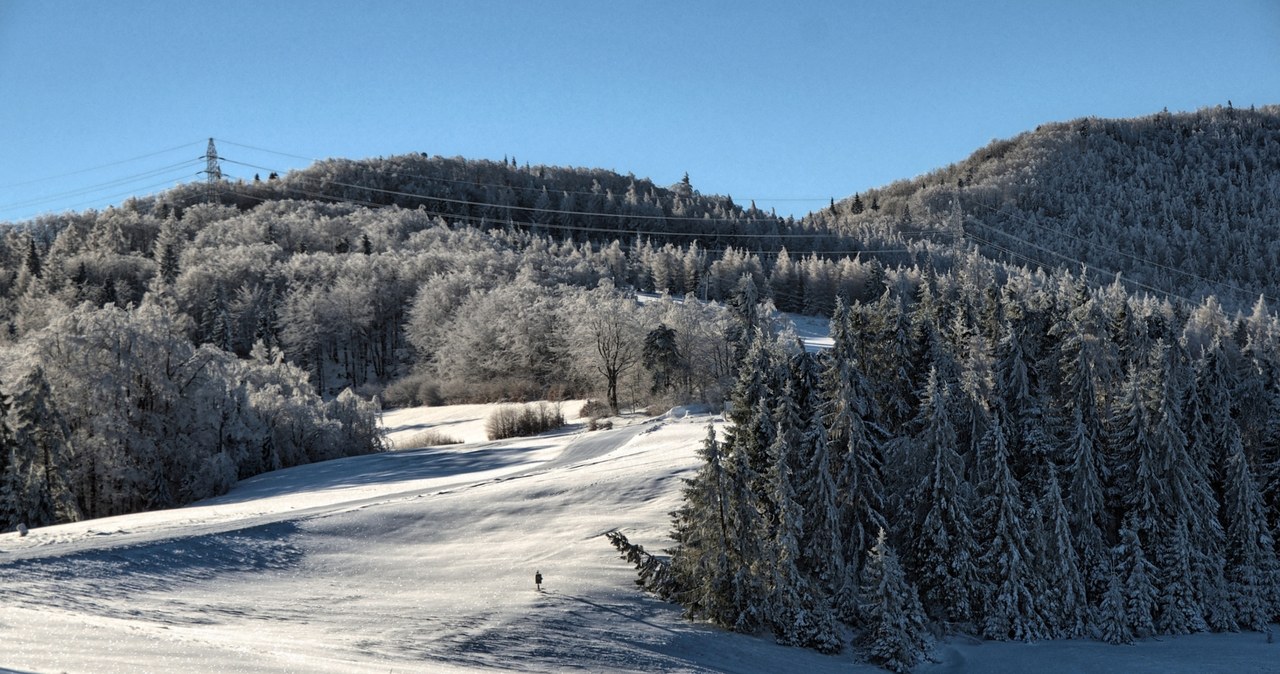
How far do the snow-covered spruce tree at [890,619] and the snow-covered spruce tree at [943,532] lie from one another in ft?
9.58

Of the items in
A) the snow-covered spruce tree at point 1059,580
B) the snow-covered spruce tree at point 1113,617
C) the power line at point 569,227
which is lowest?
the snow-covered spruce tree at point 1113,617

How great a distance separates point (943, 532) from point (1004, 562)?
261 cm

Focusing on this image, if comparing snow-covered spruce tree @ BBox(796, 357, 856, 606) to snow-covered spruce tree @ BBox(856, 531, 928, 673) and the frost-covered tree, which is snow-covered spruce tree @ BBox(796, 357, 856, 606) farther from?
the frost-covered tree

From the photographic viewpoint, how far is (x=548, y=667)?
22.6 meters

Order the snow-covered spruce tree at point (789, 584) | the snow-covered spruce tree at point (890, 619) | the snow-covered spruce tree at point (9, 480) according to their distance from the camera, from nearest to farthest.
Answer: the snow-covered spruce tree at point (890, 619)
the snow-covered spruce tree at point (789, 584)
the snow-covered spruce tree at point (9, 480)

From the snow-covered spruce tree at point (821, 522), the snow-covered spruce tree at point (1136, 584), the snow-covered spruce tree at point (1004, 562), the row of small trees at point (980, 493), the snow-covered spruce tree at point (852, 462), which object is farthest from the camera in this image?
the snow-covered spruce tree at point (1136, 584)

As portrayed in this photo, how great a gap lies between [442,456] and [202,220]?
127 m

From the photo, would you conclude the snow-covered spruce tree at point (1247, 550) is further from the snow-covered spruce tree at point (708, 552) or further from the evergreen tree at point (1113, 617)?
the snow-covered spruce tree at point (708, 552)

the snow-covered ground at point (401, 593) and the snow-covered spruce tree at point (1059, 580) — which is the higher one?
the snow-covered ground at point (401, 593)

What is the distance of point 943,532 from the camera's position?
33125 mm

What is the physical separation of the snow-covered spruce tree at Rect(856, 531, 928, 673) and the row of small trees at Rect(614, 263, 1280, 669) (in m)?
0.07

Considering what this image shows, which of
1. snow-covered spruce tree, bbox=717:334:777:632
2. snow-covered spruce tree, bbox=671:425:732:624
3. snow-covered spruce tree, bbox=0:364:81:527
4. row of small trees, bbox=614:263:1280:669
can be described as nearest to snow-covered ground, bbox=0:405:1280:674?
snow-covered spruce tree, bbox=671:425:732:624

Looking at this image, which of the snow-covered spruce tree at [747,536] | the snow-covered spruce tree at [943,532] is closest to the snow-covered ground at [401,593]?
the snow-covered spruce tree at [747,536]

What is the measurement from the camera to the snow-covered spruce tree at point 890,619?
93.5 feet
